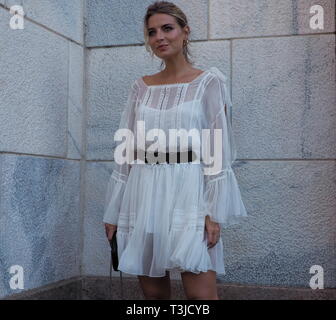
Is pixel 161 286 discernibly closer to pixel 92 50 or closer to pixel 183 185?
pixel 183 185

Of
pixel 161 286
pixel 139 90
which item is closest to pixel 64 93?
pixel 139 90

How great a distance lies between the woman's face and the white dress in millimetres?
223

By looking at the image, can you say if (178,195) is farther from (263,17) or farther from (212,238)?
(263,17)

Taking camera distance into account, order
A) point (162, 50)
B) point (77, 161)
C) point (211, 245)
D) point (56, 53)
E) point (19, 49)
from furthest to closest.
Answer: point (77, 161) < point (56, 53) < point (19, 49) < point (162, 50) < point (211, 245)

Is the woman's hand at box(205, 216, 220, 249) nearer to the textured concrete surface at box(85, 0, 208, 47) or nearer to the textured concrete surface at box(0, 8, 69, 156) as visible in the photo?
the textured concrete surface at box(0, 8, 69, 156)

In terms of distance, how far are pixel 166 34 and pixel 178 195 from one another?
1.00 m

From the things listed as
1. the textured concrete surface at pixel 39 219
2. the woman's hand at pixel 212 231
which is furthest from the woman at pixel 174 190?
the textured concrete surface at pixel 39 219

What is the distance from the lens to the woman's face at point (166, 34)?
11.4 feet

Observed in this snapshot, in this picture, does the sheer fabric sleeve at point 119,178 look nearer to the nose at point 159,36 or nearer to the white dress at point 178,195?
the white dress at point 178,195

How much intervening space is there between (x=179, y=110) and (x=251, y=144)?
1.22m

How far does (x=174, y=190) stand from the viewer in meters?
3.35

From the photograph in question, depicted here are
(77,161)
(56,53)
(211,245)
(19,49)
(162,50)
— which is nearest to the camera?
(211,245)

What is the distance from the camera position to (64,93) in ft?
14.8

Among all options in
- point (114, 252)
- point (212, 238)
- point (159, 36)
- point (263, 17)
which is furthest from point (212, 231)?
point (263, 17)
